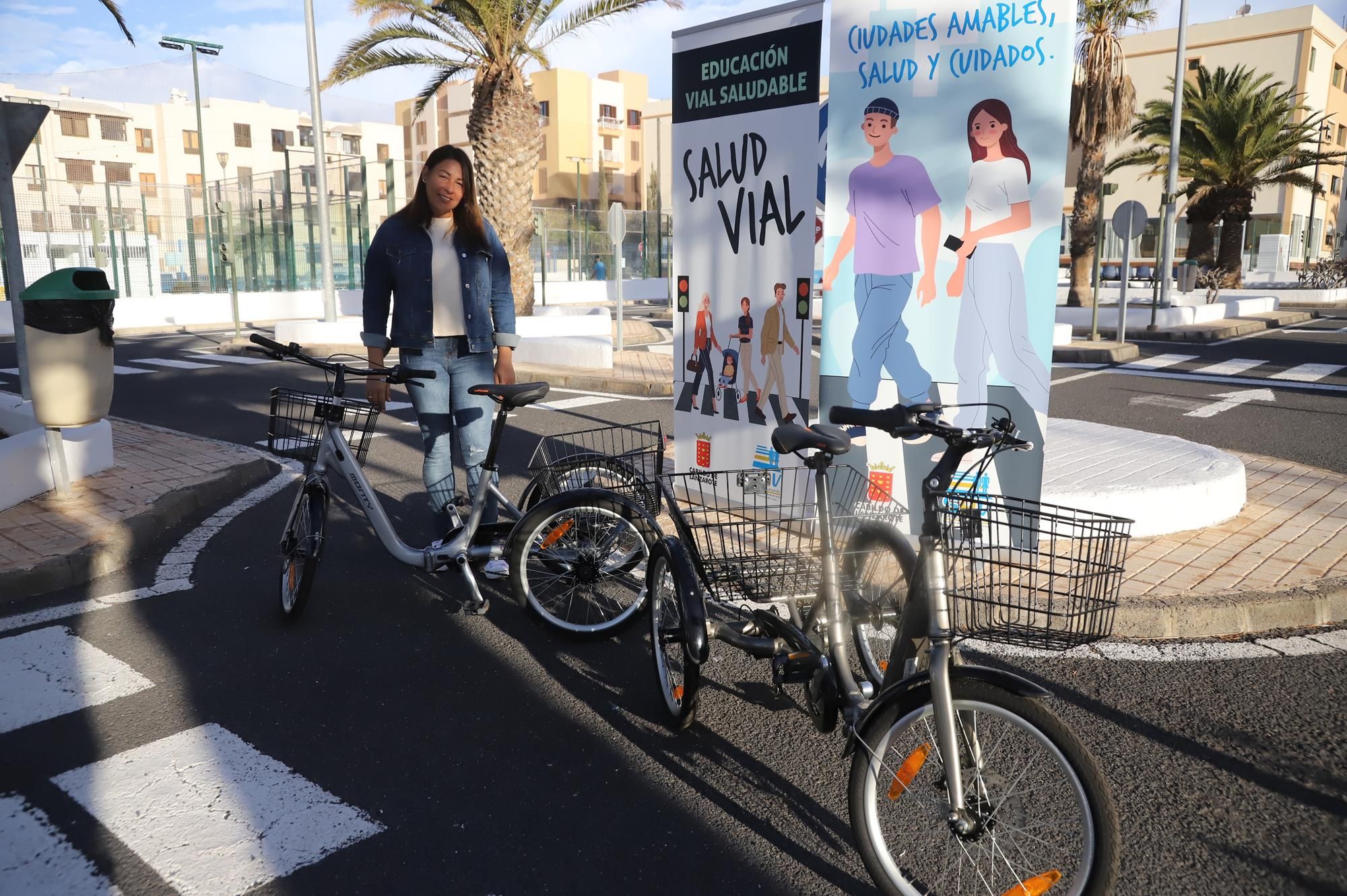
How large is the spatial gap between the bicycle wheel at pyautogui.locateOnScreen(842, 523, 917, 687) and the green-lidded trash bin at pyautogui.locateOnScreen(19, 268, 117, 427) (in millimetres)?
4819

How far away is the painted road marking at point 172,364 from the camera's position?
14.8 metres

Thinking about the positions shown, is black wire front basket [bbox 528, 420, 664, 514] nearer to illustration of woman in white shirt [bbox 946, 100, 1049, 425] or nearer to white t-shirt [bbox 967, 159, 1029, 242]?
illustration of woman in white shirt [bbox 946, 100, 1049, 425]

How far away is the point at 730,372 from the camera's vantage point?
6.11m

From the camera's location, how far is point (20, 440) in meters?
6.12

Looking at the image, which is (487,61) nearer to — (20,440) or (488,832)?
(20,440)

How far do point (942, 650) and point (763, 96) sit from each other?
4.19m

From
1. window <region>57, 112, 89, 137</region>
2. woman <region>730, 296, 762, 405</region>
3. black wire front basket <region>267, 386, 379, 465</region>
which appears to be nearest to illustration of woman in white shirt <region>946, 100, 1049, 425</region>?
woman <region>730, 296, 762, 405</region>

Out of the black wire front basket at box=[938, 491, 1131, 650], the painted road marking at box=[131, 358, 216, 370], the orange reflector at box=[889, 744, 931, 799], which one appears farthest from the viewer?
the painted road marking at box=[131, 358, 216, 370]

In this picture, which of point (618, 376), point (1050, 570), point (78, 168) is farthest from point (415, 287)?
point (78, 168)

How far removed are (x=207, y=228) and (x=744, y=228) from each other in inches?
934

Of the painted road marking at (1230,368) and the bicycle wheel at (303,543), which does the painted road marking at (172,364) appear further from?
the painted road marking at (1230,368)

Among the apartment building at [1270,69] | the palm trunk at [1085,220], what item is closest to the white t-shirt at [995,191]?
the palm trunk at [1085,220]

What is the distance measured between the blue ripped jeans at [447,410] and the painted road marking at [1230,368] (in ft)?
41.6

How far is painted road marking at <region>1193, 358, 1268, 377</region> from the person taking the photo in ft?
47.1
